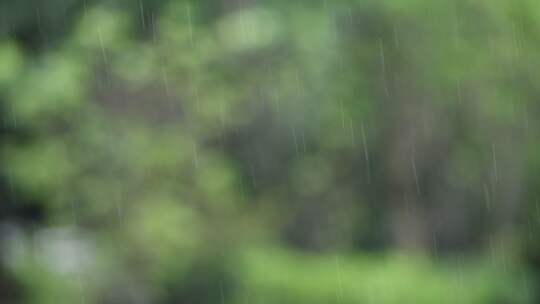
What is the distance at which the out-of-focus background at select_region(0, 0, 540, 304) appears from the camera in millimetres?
3994

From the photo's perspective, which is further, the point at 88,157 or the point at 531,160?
the point at 88,157

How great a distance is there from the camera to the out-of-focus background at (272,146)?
13.1 ft

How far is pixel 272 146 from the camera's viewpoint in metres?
5.33

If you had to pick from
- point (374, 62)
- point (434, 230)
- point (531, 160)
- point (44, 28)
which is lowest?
point (434, 230)

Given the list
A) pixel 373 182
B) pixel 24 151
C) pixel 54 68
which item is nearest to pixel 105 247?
pixel 24 151

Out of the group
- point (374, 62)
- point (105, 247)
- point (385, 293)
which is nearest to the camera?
point (385, 293)

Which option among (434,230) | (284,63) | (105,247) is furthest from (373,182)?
(105,247)

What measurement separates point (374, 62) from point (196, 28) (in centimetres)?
83

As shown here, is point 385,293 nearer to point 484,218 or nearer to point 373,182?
point 484,218

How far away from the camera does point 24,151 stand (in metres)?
4.61

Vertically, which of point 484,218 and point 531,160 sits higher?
point 531,160

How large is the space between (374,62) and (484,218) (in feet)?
3.53

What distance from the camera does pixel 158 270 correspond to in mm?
4855

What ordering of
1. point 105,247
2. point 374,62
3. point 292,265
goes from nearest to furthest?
point 292,265, point 374,62, point 105,247
